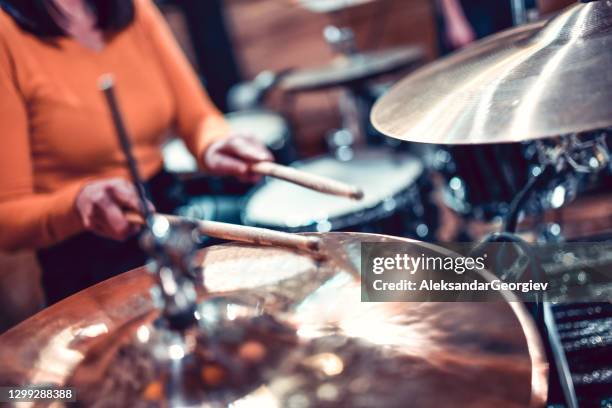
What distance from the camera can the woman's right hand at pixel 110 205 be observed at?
887 mm

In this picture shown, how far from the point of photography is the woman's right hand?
0.89 m

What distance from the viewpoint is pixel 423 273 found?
27.6 inches

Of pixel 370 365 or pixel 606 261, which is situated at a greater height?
pixel 370 365

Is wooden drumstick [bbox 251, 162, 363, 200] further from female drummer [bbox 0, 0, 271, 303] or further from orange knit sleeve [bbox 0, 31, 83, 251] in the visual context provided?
orange knit sleeve [bbox 0, 31, 83, 251]

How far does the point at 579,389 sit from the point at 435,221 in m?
0.76

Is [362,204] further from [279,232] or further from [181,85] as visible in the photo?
[279,232]

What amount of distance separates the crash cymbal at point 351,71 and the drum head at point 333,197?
36 centimetres

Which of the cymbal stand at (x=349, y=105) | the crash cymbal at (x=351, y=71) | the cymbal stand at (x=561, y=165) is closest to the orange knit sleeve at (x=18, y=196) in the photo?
the cymbal stand at (x=561, y=165)

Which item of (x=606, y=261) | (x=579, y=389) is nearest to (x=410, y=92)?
(x=579, y=389)

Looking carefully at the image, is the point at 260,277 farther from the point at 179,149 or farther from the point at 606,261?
the point at 179,149

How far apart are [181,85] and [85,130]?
29cm

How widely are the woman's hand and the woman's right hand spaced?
252mm

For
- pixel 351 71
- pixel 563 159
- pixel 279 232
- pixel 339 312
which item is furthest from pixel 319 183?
pixel 351 71

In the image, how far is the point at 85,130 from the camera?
1.19 m
